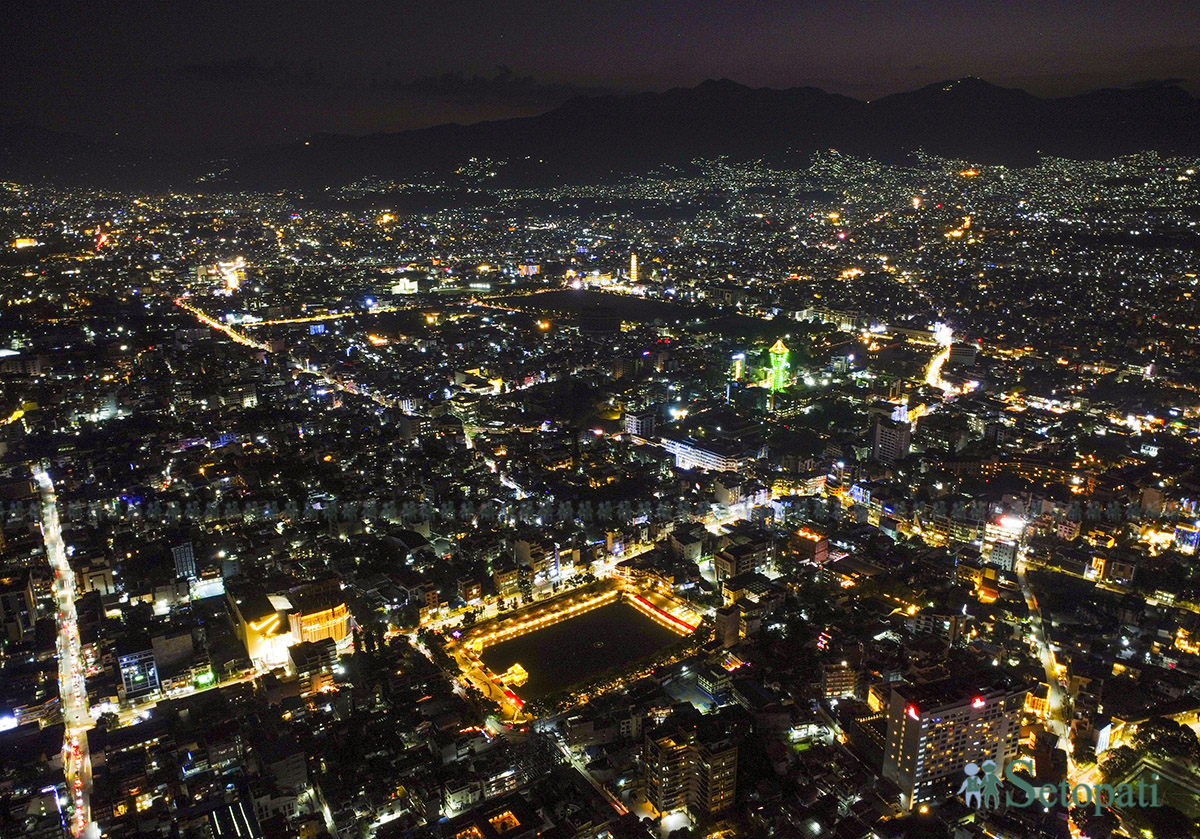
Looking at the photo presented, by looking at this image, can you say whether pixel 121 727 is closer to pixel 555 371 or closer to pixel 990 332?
pixel 555 371

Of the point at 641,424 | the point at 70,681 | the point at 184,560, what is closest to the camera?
the point at 70,681

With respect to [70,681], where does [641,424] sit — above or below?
above

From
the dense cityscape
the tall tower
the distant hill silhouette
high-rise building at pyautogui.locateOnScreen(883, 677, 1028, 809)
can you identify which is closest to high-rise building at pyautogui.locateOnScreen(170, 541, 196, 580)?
the dense cityscape

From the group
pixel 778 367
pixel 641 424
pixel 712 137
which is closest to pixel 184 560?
pixel 641 424

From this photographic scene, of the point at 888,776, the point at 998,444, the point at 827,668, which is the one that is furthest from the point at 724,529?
the point at 998,444

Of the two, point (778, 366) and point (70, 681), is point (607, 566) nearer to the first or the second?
point (70, 681)

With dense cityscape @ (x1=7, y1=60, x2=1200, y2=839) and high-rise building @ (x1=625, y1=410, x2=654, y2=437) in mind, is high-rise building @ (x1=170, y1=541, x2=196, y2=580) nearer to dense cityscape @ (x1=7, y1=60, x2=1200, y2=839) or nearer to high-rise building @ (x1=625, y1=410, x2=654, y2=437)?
dense cityscape @ (x1=7, y1=60, x2=1200, y2=839)

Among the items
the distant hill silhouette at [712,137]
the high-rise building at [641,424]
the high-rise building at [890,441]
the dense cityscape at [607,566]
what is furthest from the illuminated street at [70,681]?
the distant hill silhouette at [712,137]

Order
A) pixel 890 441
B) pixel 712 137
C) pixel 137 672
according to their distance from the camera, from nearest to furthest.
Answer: pixel 137 672 < pixel 890 441 < pixel 712 137
